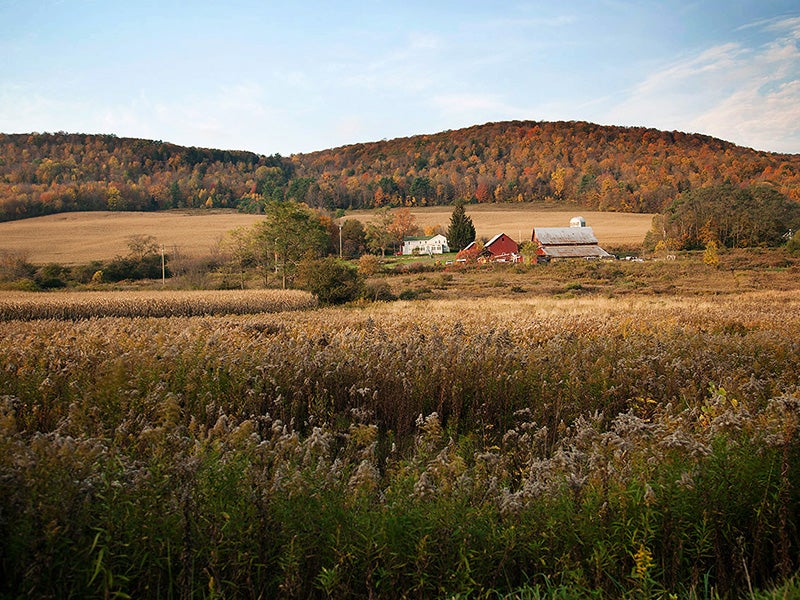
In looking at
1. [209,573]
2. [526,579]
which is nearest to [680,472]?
[526,579]

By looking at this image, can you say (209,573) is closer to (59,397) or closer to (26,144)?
(59,397)

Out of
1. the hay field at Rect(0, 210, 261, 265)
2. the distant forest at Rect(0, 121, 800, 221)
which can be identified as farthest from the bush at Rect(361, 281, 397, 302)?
the distant forest at Rect(0, 121, 800, 221)

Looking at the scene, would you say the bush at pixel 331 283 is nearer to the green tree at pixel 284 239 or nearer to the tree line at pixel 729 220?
the green tree at pixel 284 239

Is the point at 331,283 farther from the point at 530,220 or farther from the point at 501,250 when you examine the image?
the point at 530,220

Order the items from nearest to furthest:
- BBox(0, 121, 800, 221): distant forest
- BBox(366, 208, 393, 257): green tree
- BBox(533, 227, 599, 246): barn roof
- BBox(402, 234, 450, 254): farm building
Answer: BBox(533, 227, 599, 246): barn roof → BBox(366, 208, 393, 257): green tree → BBox(402, 234, 450, 254): farm building → BBox(0, 121, 800, 221): distant forest

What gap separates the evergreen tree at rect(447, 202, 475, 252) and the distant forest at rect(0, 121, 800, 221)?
3736 centimetres

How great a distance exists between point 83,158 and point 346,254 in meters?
82.2

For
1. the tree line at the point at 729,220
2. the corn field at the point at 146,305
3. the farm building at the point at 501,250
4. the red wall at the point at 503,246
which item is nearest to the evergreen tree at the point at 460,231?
the farm building at the point at 501,250

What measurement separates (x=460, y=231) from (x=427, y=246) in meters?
6.09

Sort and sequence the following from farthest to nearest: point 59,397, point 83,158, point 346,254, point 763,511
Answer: point 83,158 < point 346,254 < point 59,397 < point 763,511

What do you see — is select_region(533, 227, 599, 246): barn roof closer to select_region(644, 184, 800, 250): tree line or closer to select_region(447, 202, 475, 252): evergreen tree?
select_region(644, 184, 800, 250): tree line

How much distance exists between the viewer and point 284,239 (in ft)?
161

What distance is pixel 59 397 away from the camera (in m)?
6.73

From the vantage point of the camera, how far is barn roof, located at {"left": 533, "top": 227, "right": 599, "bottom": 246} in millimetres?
80438
